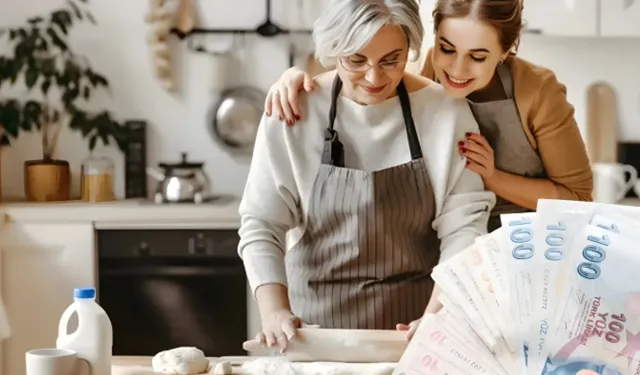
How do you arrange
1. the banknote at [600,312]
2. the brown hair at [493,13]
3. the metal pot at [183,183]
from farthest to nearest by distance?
the metal pot at [183,183], the brown hair at [493,13], the banknote at [600,312]

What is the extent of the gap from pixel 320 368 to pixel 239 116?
88.8 inches

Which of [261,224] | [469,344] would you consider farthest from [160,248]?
[469,344]

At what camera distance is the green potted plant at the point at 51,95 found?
3191mm

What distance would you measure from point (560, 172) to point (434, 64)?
29 cm

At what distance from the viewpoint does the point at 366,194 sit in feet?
4.72

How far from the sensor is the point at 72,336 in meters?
1.15

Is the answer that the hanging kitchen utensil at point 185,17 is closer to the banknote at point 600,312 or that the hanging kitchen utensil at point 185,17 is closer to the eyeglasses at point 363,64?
the eyeglasses at point 363,64

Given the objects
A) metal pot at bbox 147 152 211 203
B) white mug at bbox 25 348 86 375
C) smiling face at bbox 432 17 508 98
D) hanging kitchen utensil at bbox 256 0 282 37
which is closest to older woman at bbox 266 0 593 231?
smiling face at bbox 432 17 508 98

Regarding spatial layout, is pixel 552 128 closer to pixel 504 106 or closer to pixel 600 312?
pixel 504 106

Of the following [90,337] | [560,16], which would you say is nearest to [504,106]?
[90,337]

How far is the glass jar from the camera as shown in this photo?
3195 mm

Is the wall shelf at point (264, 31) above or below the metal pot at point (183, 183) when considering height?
above

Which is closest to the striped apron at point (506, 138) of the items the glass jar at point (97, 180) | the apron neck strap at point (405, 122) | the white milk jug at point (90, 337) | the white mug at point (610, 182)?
the apron neck strap at point (405, 122)

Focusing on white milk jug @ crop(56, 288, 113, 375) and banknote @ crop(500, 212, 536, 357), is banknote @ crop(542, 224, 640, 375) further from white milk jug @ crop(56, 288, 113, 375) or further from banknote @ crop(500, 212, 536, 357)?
white milk jug @ crop(56, 288, 113, 375)
